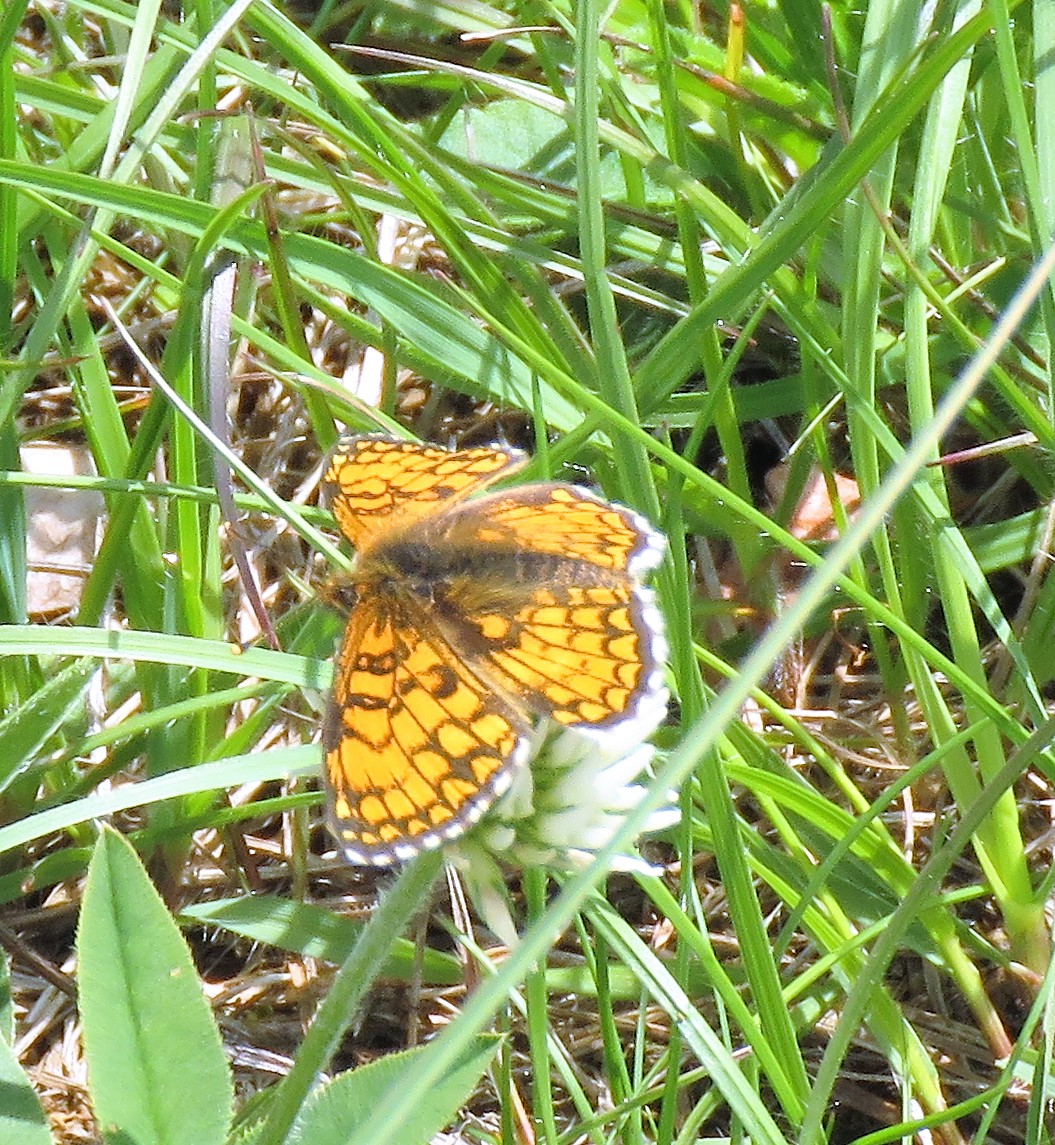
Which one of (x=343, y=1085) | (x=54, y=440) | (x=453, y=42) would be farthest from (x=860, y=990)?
(x=453, y=42)

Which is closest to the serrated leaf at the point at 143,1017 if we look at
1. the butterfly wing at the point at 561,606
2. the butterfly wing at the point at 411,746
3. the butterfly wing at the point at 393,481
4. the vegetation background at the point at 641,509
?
the vegetation background at the point at 641,509

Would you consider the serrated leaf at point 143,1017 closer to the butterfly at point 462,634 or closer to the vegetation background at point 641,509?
the vegetation background at point 641,509

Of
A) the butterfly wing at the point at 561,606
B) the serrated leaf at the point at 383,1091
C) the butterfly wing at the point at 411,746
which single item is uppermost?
the butterfly wing at the point at 561,606

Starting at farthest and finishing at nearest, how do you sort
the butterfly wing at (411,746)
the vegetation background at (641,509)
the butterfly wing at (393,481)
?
the butterfly wing at (393,481)
the vegetation background at (641,509)
the butterfly wing at (411,746)

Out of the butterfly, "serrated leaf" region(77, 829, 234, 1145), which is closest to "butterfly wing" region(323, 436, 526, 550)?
the butterfly

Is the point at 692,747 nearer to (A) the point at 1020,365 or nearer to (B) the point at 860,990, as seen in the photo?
(B) the point at 860,990

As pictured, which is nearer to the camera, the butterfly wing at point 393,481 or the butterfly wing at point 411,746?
the butterfly wing at point 411,746
